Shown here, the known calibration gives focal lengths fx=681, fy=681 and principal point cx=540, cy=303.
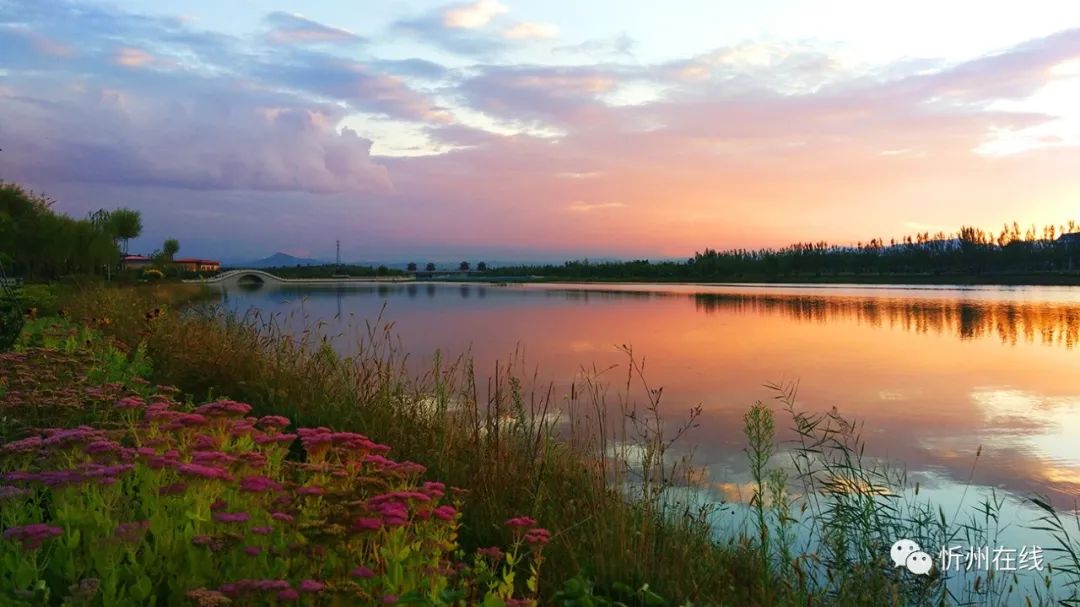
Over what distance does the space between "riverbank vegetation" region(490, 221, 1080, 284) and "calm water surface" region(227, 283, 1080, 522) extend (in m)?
Answer: 44.9

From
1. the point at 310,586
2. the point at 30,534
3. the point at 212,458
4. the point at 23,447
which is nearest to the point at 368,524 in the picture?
the point at 310,586

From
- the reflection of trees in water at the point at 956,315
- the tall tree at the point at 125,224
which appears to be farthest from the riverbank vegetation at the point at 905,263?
the tall tree at the point at 125,224

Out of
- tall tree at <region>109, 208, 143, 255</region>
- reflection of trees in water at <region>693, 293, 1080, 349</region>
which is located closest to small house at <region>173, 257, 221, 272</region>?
tall tree at <region>109, 208, 143, 255</region>

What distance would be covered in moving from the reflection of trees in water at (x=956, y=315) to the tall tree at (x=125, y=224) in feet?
121

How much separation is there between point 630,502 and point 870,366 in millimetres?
10756

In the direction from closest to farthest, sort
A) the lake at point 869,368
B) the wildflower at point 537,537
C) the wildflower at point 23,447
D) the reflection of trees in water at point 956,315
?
1. the wildflower at point 537,537
2. the wildflower at point 23,447
3. the lake at point 869,368
4. the reflection of trees in water at point 956,315

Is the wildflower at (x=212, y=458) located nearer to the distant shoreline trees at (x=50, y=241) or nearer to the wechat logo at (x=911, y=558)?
the wechat logo at (x=911, y=558)

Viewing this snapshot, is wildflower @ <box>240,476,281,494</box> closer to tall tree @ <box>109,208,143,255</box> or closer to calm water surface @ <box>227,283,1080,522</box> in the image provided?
calm water surface @ <box>227,283,1080,522</box>

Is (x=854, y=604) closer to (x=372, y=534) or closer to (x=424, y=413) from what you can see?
(x=372, y=534)

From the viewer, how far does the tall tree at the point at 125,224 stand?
43756 mm

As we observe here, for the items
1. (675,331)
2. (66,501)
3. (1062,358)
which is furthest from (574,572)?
(675,331)

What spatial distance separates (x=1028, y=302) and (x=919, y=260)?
150 feet

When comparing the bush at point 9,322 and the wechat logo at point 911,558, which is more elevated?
the bush at point 9,322

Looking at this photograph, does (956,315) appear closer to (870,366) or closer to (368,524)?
(870,366)
